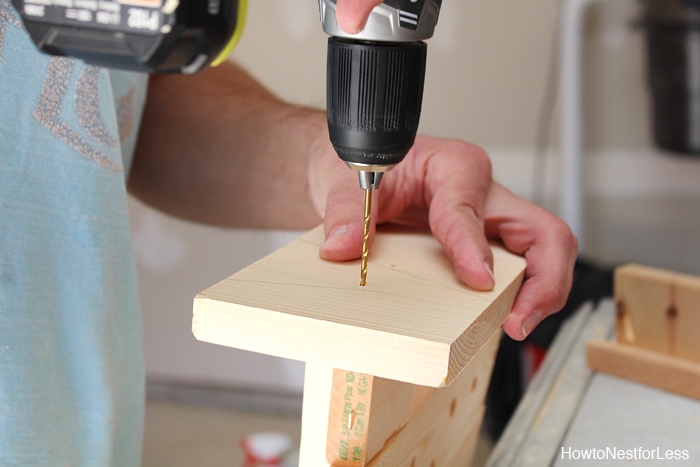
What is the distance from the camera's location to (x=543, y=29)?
185 centimetres

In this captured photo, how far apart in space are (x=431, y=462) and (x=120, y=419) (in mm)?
326

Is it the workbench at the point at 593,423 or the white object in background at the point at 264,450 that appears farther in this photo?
the white object in background at the point at 264,450

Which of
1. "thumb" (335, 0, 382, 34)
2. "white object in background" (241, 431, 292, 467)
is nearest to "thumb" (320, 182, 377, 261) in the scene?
"thumb" (335, 0, 382, 34)

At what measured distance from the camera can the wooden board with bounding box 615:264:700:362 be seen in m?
0.99

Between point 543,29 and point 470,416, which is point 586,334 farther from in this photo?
point 543,29

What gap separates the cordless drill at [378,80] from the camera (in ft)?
1.40

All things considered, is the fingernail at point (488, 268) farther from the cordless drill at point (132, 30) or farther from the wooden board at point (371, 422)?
the cordless drill at point (132, 30)

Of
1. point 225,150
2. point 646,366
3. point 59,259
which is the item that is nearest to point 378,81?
point 59,259

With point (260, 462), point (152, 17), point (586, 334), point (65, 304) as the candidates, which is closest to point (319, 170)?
point (65, 304)

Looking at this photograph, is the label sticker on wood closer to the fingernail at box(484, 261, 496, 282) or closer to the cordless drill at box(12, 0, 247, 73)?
the fingernail at box(484, 261, 496, 282)

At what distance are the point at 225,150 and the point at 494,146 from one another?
41.8 inches

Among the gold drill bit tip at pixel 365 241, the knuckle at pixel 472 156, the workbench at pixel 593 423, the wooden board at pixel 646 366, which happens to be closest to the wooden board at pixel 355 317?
the gold drill bit tip at pixel 365 241

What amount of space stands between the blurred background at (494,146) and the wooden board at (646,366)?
1.70 feet

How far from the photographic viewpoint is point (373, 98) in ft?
1.45
